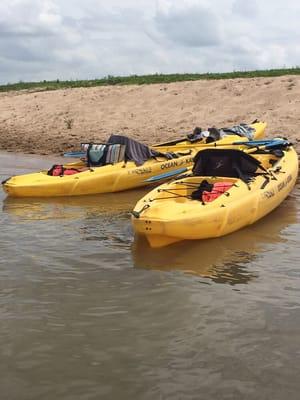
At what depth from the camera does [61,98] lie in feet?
96.8

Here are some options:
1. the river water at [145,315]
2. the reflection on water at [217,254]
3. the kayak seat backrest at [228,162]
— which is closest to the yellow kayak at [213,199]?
the kayak seat backrest at [228,162]

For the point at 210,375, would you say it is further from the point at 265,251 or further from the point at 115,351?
the point at 265,251

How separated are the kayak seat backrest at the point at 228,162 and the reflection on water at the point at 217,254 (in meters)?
1.20

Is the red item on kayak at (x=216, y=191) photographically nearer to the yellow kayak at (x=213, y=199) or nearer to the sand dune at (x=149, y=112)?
the yellow kayak at (x=213, y=199)

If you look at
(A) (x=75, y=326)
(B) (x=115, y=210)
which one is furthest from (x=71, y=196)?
(A) (x=75, y=326)

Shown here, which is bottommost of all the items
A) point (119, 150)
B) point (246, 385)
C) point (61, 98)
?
point (246, 385)

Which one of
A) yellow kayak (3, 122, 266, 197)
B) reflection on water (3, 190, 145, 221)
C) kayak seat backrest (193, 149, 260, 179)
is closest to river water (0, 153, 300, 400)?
reflection on water (3, 190, 145, 221)

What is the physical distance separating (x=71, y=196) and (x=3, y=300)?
258 inches

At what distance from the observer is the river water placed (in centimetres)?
435

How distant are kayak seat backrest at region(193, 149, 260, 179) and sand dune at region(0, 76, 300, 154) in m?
7.27

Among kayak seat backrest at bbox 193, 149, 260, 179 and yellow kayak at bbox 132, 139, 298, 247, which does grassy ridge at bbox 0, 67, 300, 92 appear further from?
kayak seat backrest at bbox 193, 149, 260, 179

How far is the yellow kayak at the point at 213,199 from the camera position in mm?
7957

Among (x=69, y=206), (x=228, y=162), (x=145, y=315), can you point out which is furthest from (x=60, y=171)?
(x=145, y=315)

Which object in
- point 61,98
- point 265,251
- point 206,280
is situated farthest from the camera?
point 61,98
